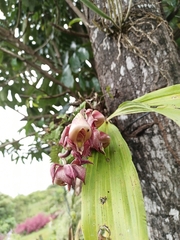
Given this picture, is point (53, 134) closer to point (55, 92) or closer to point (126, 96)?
point (126, 96)

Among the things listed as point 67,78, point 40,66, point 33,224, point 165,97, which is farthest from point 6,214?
point 165,97

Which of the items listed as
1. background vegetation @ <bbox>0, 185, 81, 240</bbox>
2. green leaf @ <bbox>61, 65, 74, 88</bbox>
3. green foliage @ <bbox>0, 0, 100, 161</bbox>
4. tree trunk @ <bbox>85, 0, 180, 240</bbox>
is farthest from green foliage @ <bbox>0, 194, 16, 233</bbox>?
tree trunk @ <bbox>85, 0, 180, 240</bbox>

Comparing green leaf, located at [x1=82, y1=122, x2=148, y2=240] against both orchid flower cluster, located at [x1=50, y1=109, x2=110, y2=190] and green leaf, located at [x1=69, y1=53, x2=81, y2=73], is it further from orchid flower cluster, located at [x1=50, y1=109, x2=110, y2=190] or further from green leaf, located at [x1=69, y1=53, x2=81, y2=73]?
green leaf, located at [x1=69, y1=53, x2=81, y2=73]

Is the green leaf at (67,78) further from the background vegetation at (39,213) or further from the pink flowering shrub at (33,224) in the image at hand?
the pink flowering shrub at (33,224)

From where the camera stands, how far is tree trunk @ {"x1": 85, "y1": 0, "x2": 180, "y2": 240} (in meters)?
0.49

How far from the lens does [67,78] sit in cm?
104

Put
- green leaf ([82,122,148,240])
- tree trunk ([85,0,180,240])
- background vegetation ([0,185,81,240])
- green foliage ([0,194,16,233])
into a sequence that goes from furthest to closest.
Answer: green foliage ([0,194,16,233])
background vegetation ([0,185,81,240])
tree trunk ([85,0,180,240])
green leaf ([82,122,148,240])

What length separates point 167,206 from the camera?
483 mm

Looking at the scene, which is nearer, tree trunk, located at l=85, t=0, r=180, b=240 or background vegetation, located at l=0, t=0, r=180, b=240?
tree trunk, located at l=85, t=0, r=180, b=240

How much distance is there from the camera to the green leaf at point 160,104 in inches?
14.2

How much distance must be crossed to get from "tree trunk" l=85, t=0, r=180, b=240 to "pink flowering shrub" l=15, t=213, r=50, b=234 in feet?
4.81

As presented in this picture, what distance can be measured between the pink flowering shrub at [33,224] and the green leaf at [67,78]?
1.13 metres

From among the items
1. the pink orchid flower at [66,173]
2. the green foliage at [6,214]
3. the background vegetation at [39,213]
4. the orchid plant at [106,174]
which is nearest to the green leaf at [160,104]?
the orchid plant at [106,174]

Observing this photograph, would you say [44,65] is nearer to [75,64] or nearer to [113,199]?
[75,64]
